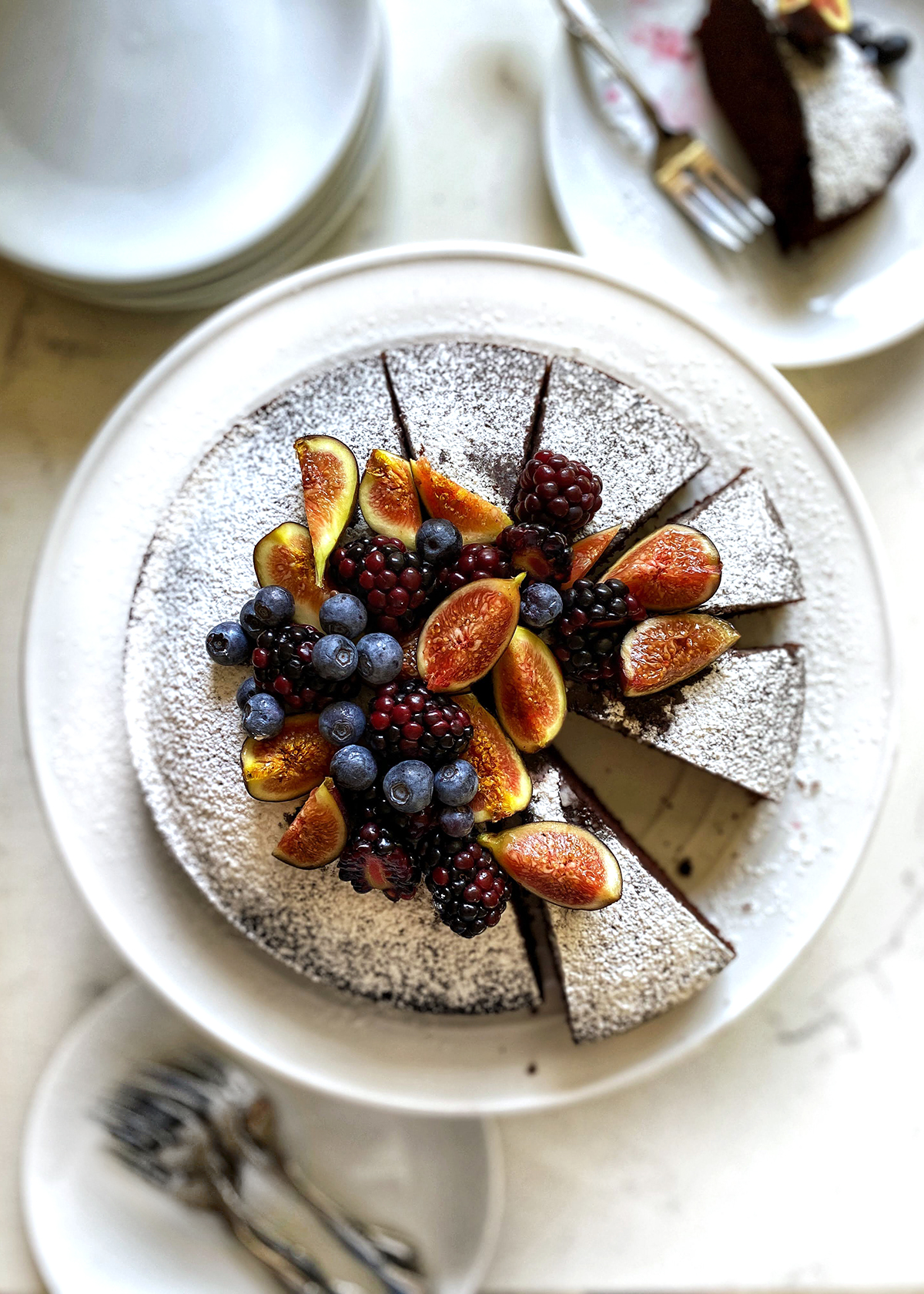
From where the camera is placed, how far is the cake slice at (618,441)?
1.91 metres

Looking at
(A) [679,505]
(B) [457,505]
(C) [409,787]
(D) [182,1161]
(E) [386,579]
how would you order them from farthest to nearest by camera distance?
(D) [182,1161] → (A) [679,505] → (B) [457,505] → (E) [386,579] → (C) [409,787]

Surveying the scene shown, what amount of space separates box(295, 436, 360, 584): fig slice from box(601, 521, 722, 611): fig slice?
0.51 m

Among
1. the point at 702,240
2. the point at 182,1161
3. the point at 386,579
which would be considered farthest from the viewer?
the point at 702,240

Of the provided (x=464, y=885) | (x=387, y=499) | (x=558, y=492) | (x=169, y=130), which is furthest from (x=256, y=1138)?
(x=169, y=130)

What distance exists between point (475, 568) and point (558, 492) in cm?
20

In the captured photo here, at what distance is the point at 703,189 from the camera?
92.7 inches

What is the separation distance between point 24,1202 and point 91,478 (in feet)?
5.62

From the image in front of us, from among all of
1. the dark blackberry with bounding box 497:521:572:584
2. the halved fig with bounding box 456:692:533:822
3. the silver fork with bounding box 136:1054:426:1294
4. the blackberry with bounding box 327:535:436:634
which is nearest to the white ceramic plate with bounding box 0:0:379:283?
the blackberry with bounding box 327:535:436:634

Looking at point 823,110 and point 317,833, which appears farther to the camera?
point 823,110

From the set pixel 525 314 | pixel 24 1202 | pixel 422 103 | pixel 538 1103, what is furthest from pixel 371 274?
pixel 24 1202

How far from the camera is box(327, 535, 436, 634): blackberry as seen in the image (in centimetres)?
170

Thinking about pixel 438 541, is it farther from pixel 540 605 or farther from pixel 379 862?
pixel 379 862

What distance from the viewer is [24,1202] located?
2283mm

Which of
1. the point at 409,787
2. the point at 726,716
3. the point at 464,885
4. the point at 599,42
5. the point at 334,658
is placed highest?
the point at 599,42
